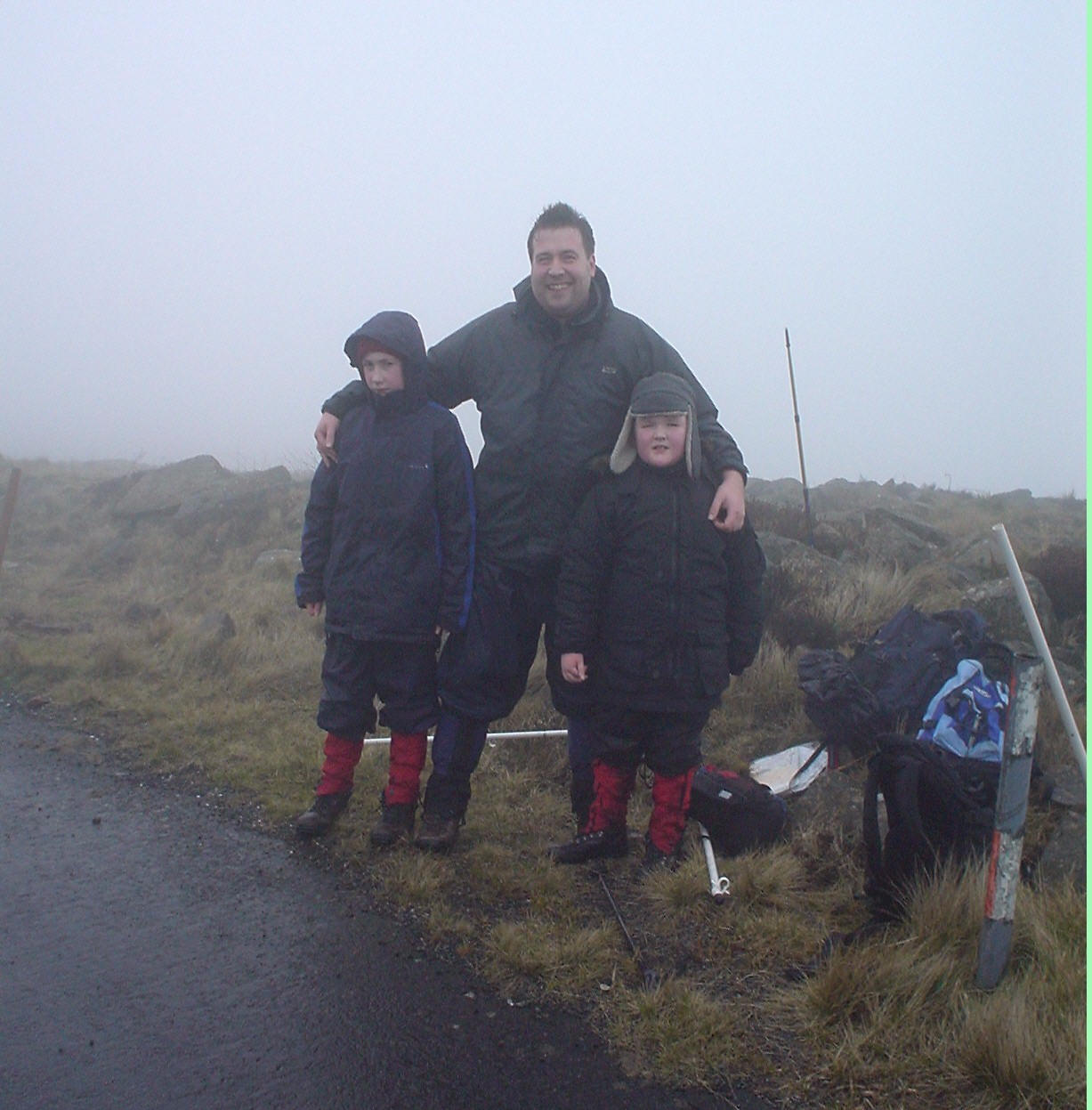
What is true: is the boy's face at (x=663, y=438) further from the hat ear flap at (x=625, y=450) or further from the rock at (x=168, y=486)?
the rock at (x=168, y=486)

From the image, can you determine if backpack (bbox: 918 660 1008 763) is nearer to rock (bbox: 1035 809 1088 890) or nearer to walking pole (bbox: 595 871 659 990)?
rock (bbox: 1035 809 1088 890)

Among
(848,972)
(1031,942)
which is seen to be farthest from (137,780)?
(1031,942)

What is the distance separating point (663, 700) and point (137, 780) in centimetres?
284

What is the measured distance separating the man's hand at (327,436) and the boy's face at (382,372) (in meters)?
0.27

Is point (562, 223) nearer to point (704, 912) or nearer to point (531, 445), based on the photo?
point (531, 445)

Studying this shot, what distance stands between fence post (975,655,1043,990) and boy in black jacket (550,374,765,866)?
3.85 ft

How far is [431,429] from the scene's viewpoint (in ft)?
13.7

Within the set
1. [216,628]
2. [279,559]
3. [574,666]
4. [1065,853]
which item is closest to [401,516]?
[574,666]

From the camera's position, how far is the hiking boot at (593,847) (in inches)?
155

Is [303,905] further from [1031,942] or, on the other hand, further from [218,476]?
[218,476]

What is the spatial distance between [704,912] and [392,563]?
1853mm

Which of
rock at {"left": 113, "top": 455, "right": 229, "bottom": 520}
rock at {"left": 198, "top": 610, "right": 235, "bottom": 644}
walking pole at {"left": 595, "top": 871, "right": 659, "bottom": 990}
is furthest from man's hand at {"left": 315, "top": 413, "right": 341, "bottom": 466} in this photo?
rock at {"left": 113, "top": 455, "right": 229, "bottom": 520}

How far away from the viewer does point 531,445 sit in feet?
13.1

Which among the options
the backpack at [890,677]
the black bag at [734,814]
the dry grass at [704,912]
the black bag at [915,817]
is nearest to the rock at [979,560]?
the dry grass at [704,912]
